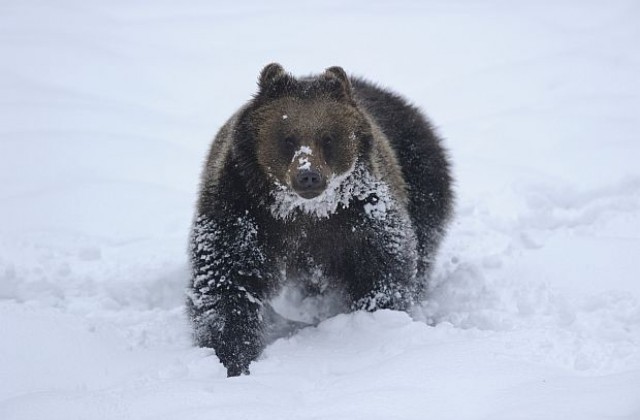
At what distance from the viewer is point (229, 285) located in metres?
4.88

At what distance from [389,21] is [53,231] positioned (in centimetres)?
904

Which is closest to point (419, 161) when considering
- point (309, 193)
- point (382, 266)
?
point (382, 266)

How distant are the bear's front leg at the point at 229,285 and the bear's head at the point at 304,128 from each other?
0.43 metres

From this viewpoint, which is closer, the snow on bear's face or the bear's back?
the snow on bear's face

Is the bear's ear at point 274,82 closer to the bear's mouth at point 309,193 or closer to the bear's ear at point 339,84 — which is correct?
the bear's ear at point 339,84

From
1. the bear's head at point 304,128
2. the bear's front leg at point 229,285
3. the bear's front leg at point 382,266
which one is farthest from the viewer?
the bear's front leg at point 382,266

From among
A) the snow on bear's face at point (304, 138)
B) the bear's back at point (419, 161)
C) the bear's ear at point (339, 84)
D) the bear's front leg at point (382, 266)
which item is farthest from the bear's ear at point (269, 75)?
the bear's back at point (419, 161)

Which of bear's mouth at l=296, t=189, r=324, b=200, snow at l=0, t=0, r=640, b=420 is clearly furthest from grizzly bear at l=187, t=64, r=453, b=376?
snow at l=0, t=0, r=640, b=420

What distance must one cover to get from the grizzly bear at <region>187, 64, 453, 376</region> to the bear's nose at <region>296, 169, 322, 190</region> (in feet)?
0.24

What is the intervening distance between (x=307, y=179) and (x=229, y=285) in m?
0.90

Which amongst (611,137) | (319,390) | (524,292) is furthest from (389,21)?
(319,390)

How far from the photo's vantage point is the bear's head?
186 inches

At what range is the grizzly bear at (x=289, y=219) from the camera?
4820 mm

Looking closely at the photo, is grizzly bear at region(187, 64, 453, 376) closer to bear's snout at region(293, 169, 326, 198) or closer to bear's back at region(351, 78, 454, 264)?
bear's snout at region(293, 169, 326, 198)
